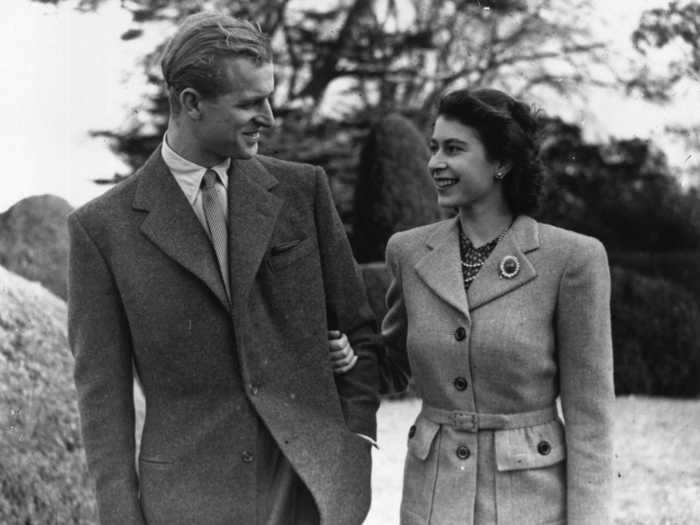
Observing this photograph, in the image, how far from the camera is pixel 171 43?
2.46m

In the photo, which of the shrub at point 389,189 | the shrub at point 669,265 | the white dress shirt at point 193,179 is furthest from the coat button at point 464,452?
the shrub at point 669,265

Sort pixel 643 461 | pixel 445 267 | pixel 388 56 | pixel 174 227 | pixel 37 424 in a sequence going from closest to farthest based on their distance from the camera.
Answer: pixel 174 227 → pixel 445 267 → pixel 37 424 → pixel 643 461 → pixel 388 56

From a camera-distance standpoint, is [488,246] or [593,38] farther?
[593,38]

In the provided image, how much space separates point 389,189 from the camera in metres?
9.62

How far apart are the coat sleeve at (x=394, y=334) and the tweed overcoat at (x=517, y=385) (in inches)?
5.6

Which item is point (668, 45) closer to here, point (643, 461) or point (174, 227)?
point (643, 461)

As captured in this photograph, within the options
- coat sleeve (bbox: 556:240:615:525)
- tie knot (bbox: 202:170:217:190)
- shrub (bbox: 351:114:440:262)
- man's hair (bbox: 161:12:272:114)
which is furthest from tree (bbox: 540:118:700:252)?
man's hair (bbox: 161:12:272:114)

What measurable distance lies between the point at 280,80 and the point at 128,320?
9.45 m

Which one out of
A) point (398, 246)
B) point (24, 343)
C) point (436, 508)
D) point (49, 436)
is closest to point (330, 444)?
point (436, 508)

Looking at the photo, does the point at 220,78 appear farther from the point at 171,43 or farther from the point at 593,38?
the point at 593,38

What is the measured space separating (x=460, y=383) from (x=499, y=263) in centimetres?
34

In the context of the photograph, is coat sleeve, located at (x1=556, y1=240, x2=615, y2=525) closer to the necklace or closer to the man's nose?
the necklace

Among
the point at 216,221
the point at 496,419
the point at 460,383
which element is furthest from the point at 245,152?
the point at 496,419

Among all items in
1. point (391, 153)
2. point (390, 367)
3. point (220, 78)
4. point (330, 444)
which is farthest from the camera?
point (391, 153)
